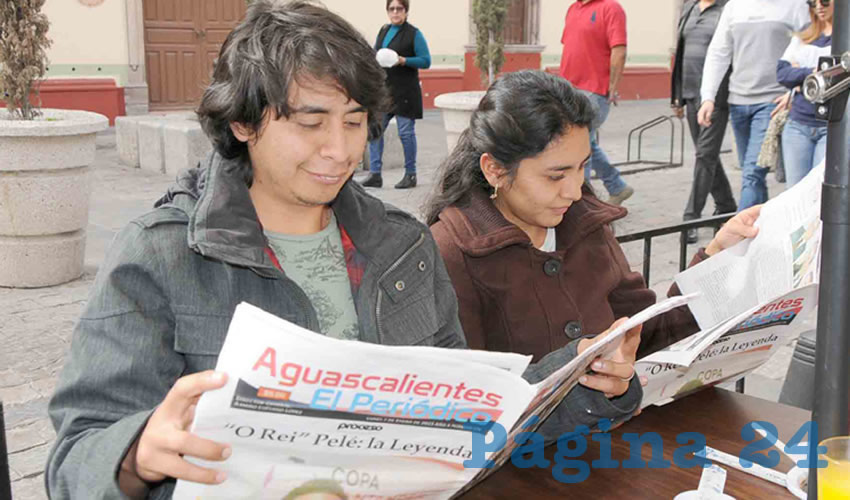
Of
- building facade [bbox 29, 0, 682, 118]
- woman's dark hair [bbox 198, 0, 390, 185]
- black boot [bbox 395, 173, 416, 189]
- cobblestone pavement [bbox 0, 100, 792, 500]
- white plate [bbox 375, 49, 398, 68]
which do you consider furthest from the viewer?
building facade [bbox 29, 0, 682, 118]

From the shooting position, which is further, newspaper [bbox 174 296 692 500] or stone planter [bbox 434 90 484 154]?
stone planter [bbox 434 90 484 154]

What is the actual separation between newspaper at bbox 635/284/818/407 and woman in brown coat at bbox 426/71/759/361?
0.29m

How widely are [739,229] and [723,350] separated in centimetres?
36

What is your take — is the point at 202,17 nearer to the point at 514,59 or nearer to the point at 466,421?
the point at 514,59

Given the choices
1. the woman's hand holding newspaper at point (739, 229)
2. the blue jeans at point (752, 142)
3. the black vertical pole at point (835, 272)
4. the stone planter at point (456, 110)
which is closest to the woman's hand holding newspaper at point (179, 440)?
the black vertical pole at point (835, 272)

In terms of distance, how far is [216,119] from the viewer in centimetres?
127

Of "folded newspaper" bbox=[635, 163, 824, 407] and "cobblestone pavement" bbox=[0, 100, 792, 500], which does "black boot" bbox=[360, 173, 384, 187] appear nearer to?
"cobblestone pavement" bbox=[0, 100, 792, 500]

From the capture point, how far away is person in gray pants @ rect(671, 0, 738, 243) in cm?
507

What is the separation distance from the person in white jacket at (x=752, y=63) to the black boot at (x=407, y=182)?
2.72 metres

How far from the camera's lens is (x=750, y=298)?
1546mm

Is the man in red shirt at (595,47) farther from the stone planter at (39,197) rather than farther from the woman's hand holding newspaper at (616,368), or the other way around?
the woman's hand holding newspaper at (616,368)

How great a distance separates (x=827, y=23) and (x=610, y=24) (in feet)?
5.71

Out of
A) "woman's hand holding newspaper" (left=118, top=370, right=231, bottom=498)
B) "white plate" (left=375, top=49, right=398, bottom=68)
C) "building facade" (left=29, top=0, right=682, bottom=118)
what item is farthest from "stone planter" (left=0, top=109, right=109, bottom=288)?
"building facade" (left=29, top=0, right=682, bottom=118)

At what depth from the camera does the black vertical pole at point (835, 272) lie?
2.43 ft
